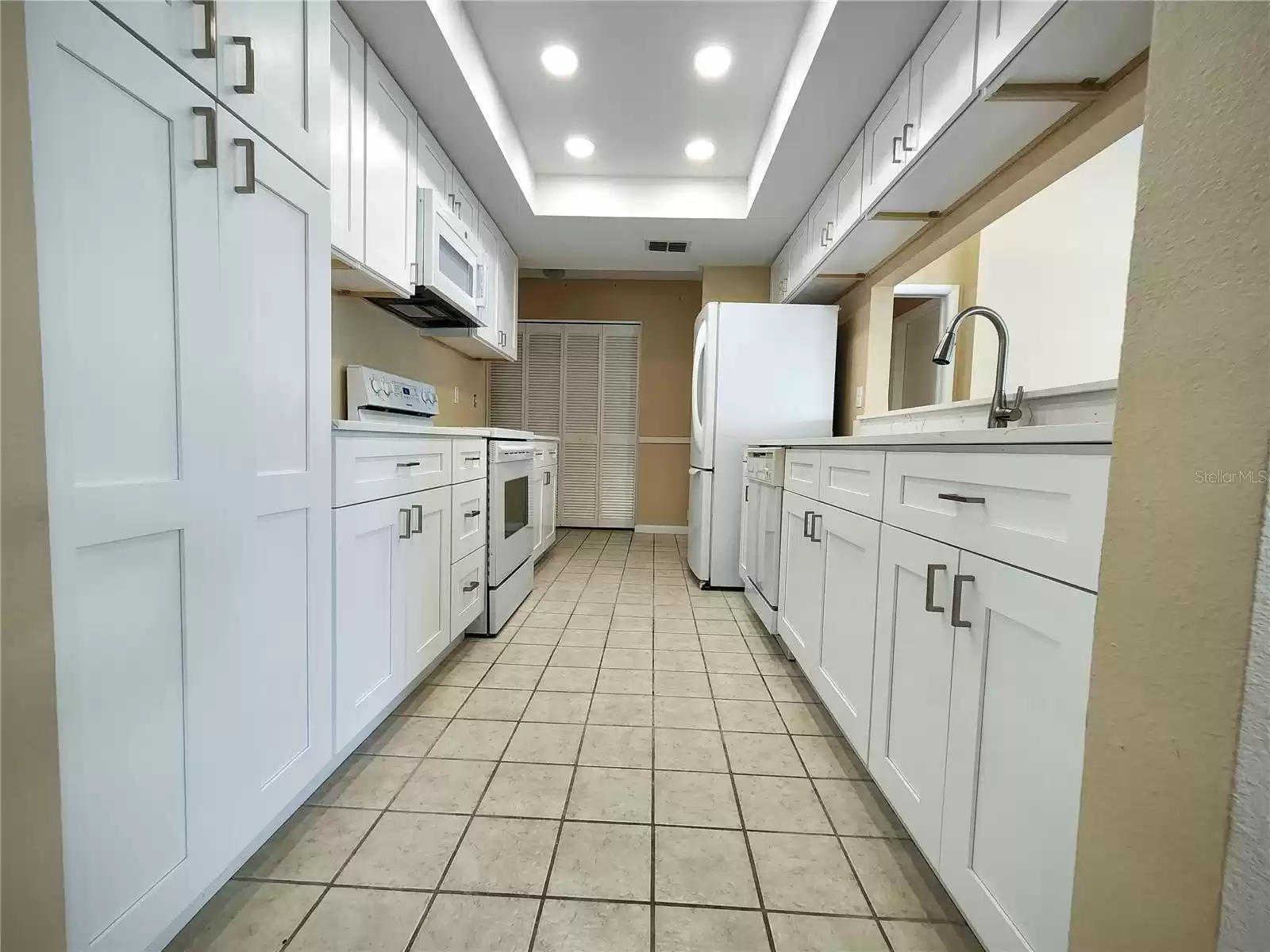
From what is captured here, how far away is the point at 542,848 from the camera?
1212 mm

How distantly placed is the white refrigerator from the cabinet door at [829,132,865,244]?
2.29 feet

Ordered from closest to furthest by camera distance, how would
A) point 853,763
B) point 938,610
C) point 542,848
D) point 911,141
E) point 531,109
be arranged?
point 938,610
point 542,848
point 853,763
point 911,141
point 531,109

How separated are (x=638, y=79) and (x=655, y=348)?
2984 mm

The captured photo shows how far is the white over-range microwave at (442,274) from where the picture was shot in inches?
93.2

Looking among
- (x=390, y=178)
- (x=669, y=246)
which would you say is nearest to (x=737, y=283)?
(x=669, y=246)

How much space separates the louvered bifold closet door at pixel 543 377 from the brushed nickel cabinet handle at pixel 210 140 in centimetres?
467

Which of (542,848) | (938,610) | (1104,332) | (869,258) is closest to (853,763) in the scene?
(938,610)

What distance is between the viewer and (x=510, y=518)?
2.88 meters

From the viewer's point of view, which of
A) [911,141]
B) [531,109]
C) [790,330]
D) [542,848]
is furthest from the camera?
[790,330]

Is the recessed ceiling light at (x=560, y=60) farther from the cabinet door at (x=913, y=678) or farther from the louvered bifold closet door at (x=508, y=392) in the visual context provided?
the louvered bifold closet door at (x=508, y=392)

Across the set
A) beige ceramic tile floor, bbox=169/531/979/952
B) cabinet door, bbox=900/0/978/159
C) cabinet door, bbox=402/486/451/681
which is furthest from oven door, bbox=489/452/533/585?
cabinet door, bbox=900/0/978/159

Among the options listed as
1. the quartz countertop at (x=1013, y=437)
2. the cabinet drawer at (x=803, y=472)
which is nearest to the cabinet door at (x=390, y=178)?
the cabinet drawer at (x=803, y=472)

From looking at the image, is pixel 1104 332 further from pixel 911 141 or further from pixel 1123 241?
Answer: pixel 911 141

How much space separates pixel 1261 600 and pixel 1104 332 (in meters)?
2.08
